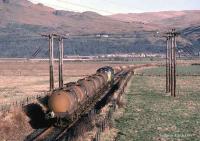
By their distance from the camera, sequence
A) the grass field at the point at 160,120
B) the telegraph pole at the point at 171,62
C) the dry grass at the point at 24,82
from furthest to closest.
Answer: the dry grass at the point at 24,82 → the telegraph pole at the point at 171,62 → the grass field at the point at 160,120

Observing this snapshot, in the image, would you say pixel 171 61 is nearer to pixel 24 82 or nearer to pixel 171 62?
pixel 171 62

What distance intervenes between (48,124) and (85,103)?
7.57 meters

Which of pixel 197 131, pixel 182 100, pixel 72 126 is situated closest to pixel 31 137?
pixel 72 126

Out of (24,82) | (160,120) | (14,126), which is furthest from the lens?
(24,82)

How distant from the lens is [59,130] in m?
38.0

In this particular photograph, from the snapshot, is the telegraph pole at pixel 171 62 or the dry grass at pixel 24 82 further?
the dry grass at pixel 24 82

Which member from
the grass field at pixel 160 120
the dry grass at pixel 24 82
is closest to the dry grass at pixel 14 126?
the grass field at pixel 160 120

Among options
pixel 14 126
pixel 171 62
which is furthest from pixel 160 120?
pixel 171 62

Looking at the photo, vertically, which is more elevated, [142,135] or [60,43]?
[60,43]

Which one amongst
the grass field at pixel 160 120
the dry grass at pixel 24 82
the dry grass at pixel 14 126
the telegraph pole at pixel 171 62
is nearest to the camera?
the grass field at pixel 160 120

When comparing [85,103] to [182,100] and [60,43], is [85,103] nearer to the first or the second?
[182,100]

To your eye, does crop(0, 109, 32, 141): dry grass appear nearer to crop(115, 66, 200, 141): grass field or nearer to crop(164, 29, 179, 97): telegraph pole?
crop(115, 66, 200, 141): grass field

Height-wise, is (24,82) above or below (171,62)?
below

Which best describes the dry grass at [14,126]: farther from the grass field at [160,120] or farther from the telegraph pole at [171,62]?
the telegraph pole at [171,62]
